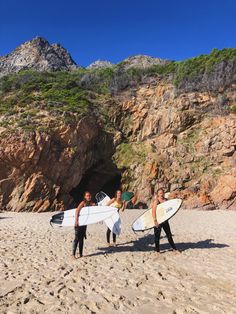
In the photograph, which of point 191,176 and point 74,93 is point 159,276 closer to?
point 191,176

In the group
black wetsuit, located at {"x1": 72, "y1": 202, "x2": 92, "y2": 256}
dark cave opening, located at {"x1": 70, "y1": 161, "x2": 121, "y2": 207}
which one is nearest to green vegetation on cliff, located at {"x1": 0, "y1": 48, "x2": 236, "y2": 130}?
dark cave opening, located at {"x1": 70, "y1": 161, "x2": 121, "y2": 207}

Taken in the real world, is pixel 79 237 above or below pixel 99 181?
below

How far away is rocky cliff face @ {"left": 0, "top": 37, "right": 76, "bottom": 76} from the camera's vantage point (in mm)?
51438

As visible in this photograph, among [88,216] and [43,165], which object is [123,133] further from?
[88,216]

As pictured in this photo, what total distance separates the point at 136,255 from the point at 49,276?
2.90 m

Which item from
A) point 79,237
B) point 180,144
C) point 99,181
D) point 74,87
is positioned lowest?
point 79,237

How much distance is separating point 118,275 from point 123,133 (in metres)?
21.6

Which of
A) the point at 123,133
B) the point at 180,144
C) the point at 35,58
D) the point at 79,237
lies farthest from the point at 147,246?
the point at 35,58

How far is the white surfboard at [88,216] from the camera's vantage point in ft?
28.1

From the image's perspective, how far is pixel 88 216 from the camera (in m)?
8.70

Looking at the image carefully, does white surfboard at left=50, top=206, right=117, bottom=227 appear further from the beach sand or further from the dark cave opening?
the dark cave opening

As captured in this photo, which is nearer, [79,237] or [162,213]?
[79,237]

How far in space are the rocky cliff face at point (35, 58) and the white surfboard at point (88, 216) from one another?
145 feet

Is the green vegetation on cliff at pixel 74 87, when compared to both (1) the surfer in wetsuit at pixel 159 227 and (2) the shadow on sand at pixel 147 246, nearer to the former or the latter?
(2) the shadow on sand at pixel 147 246
